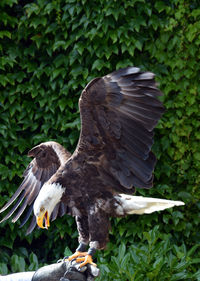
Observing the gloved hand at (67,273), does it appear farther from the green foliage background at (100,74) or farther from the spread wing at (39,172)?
the green foliage background at (100,74)

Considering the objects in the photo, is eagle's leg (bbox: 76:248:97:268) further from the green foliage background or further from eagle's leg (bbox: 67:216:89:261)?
the green foliage background

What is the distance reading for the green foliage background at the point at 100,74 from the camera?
398 centimetres

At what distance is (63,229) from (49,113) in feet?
3.13

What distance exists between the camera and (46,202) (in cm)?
248

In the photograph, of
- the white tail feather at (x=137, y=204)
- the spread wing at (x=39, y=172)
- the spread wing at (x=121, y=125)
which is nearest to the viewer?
the spread wing at (x=121, y=125)

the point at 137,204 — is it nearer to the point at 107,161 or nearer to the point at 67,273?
the point at 107,161

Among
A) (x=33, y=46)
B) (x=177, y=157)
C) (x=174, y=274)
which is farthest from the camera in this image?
(x=33, y=46)

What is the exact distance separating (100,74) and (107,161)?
5.17 feet

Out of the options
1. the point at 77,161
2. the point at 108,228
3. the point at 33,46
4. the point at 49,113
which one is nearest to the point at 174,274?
the point at 108,228

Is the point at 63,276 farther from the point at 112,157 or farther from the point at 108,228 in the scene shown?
the point at 112,157

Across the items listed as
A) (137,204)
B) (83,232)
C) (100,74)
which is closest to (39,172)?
(83,232)

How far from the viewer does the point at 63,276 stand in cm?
254

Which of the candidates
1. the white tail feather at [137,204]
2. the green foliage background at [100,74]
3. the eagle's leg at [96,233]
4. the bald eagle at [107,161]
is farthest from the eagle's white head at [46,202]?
the green foliage background at [100,74]

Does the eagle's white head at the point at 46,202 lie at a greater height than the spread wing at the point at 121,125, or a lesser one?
lesser
